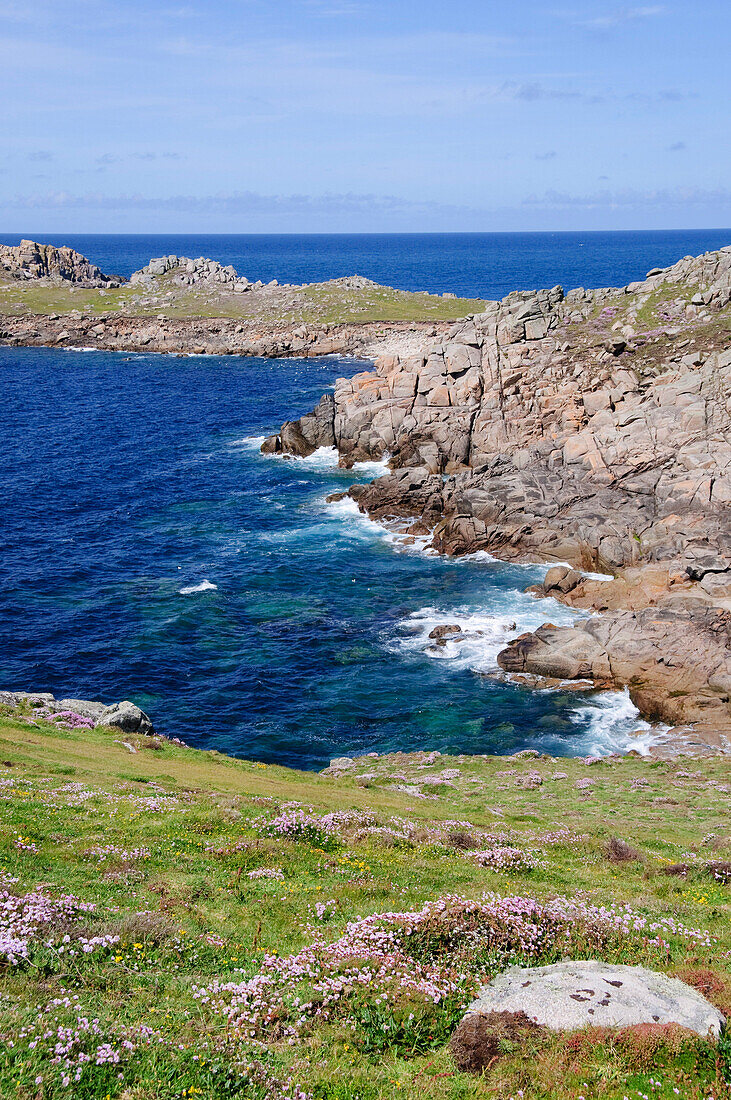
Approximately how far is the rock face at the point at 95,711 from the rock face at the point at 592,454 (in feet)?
81.9

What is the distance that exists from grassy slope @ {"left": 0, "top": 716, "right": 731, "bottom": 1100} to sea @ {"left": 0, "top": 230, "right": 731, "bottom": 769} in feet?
32.1

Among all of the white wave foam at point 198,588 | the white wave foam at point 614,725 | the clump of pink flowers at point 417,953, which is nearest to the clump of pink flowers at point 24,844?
the clump of pink flowers at point 417,953

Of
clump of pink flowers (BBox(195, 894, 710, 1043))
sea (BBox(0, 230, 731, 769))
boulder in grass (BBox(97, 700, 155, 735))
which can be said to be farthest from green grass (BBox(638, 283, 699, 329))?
clump of pink flowers (BBox(195, 894, 710, 1043))

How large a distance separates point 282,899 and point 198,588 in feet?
154

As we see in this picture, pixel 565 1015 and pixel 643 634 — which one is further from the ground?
pixel 565 1015

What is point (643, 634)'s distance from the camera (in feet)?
163

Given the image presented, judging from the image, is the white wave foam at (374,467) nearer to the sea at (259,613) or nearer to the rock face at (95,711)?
the sea at (259,613)

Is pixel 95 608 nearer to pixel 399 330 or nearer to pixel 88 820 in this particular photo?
pixel 88 820

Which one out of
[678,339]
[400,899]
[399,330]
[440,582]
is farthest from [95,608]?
[399,330]

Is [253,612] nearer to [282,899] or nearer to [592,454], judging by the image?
[592,454]

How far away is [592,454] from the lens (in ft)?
235

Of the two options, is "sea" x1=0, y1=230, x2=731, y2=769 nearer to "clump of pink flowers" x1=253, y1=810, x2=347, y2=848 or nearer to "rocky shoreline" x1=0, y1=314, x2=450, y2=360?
"clump of pink flowers" x1=253, y1=810, x2=347, y2=848

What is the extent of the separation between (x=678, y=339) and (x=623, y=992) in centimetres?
8281

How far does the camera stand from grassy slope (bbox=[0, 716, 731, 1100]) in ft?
42.6
